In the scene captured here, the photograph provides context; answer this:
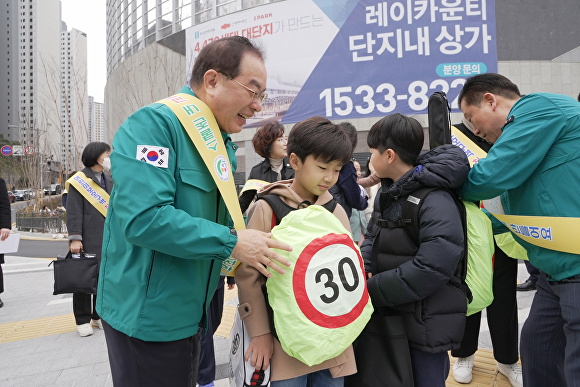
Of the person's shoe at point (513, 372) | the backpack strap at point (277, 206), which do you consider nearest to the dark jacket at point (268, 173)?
the backpack strap at point (277, 206)

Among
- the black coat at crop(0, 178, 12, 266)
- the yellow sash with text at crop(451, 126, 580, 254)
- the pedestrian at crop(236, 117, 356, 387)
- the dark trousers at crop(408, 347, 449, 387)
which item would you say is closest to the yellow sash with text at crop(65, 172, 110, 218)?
the black coat at crop(0, 178, 12, 266)

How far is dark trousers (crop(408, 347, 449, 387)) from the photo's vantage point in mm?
1927

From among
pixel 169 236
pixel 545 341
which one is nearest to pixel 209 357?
pixel 169 236

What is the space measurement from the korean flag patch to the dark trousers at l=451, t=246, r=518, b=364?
2541 millimetres

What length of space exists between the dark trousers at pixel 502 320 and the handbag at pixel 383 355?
4.39 ft

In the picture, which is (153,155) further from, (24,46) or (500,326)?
(24,46)

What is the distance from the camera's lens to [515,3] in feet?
60.7

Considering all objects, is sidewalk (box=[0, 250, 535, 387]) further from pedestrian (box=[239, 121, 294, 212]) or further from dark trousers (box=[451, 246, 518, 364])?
pedestrian (box=[239, 121, 294, 212])

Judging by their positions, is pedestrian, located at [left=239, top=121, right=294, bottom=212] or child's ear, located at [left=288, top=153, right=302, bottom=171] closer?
child's ear, located at [left=288, top=153, right=302, bottom=171]

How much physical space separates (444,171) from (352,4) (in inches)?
705

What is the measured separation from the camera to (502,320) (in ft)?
9.85

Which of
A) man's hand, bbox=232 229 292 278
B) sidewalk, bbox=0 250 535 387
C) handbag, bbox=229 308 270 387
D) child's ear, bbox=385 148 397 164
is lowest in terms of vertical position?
sidewalk, bbox=0 250 535 387

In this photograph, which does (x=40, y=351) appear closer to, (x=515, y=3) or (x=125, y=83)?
(x=515, y=3)

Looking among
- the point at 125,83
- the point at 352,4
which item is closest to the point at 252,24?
the point at 352,4
